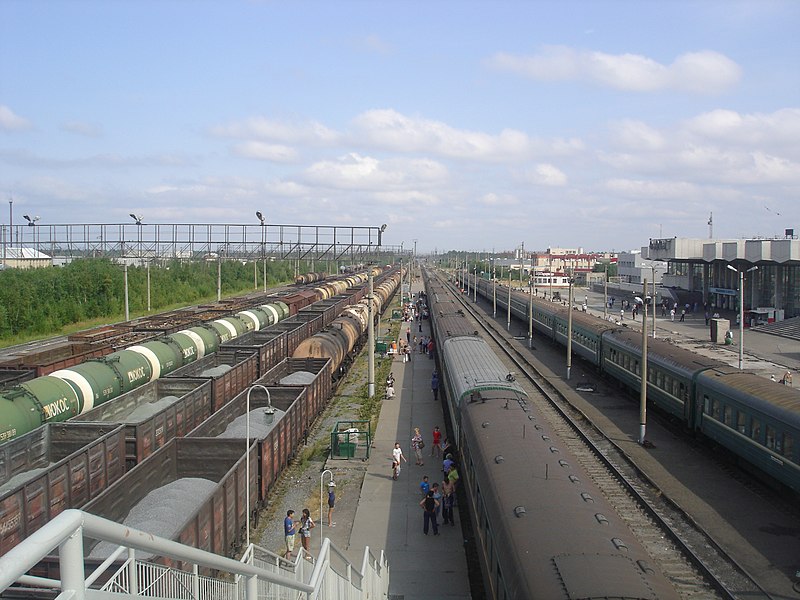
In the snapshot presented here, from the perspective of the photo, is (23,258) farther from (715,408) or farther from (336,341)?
(715,408)

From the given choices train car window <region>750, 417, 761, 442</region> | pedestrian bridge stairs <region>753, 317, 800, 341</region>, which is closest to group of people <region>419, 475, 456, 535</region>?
train car window <region>750, 417, 761, 442</region>

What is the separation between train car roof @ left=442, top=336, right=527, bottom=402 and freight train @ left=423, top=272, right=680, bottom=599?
0.91m

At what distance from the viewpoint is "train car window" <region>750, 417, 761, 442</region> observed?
18.3m

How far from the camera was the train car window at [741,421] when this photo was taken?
19.2m

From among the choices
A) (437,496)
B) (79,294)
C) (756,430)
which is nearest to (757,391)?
(756,430)

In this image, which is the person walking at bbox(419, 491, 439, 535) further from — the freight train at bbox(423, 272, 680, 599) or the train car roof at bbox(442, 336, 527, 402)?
the train car roof at bbox(442, 336, 527, 402)

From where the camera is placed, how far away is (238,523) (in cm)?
1495

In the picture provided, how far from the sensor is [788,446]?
16703 millimetres

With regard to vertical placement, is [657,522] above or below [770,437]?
below

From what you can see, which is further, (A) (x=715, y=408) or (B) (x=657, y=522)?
(A) (x=715, y=408)

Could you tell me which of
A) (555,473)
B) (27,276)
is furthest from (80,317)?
(555,473)

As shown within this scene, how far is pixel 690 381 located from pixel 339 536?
1383cm

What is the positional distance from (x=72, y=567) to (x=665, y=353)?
2735 centimetres

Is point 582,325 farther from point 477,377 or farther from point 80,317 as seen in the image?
point 80,317
